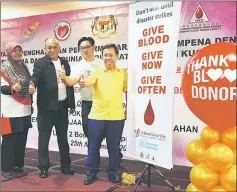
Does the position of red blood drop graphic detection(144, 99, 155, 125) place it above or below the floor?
above

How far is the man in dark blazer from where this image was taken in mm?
A: 3268

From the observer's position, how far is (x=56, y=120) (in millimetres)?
3434

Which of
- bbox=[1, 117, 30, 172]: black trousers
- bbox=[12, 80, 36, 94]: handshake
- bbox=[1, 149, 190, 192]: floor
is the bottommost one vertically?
bbox=[1, 149, 190, 192]: floor

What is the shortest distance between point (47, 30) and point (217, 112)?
341cm

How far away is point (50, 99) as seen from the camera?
3260 mm

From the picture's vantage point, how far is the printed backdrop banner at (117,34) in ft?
11.9

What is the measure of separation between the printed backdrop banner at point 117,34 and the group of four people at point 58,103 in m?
0.35

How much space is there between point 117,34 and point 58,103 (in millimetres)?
1397

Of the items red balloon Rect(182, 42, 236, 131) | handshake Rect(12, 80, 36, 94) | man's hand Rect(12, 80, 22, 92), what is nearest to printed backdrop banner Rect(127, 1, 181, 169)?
red balloon Rect(182, 42, 236, 131)

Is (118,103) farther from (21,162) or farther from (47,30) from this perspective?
(47,30)

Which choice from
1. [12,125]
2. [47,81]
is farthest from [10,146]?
[47,81]

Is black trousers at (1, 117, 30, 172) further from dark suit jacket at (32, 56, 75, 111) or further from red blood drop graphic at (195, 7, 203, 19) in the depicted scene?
red blood drop graphic at (195, 7, 203, 19)

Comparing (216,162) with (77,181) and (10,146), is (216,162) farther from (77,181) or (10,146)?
(10,146)

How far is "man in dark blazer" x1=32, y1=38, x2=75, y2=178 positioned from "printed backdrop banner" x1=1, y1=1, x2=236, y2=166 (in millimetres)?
884
